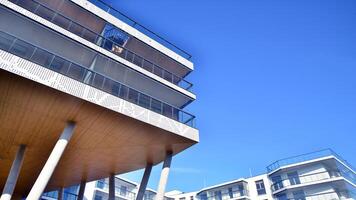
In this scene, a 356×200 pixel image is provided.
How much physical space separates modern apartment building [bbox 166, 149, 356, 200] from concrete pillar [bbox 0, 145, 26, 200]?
34.2m

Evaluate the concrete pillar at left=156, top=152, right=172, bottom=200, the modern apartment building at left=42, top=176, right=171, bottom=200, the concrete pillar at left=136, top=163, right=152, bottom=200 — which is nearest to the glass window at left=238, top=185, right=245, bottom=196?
the modern apartment building at left=42, top=176, right=171, bottom=200

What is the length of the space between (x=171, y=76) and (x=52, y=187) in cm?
1548

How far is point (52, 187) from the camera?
22.3 meters

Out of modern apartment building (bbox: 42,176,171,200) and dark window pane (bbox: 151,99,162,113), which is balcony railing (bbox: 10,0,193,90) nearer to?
dark window pane (bbox: 151,99,162,113)

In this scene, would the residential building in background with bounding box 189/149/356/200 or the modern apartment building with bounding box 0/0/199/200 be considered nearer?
the modern apartment building with bounding box 0/0/199/200

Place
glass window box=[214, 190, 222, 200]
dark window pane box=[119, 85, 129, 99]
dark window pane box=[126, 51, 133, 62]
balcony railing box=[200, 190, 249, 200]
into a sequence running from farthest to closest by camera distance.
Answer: glass window box=[214, 190, 222, 200] < balcony railing box=[200, 190, 249, 200] < dark window pane box=[126, 51, 133, 62] < dark window pane box=[119, 85, 129, 99]

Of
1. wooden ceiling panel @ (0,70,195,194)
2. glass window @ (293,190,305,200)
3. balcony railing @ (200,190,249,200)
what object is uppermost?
balcony railing @ (200,190,249,200)

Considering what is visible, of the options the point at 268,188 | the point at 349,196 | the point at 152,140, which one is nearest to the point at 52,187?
the point at 152,140

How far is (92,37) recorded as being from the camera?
1588 cm

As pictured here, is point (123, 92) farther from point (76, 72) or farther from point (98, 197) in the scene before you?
point (98, 197)

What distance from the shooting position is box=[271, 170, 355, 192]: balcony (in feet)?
108

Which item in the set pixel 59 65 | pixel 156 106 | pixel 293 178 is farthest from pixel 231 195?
pixel 59 65

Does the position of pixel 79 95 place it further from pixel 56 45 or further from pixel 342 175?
pixel 342 175

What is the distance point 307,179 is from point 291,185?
236cm
